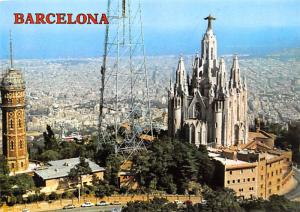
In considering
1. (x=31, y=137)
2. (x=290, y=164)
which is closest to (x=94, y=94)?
(x=31, y=137)

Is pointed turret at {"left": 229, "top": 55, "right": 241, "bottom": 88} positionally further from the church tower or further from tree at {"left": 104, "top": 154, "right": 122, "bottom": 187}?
the church tower

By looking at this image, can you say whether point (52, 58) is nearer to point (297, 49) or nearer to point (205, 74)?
point (205, 74)

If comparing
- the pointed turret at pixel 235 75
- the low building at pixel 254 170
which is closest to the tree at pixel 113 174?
the low building at pixel 254 170

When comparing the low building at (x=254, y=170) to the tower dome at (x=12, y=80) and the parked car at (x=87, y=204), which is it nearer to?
the parked car at (x=87, y=204)

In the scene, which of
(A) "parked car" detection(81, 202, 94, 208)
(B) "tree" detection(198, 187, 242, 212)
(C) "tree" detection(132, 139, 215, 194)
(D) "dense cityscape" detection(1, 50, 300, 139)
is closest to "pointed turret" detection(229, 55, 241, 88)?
(D) "dense cityscape" detection(1, 50, 300, 139)

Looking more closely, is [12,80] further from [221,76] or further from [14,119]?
[221,76]
